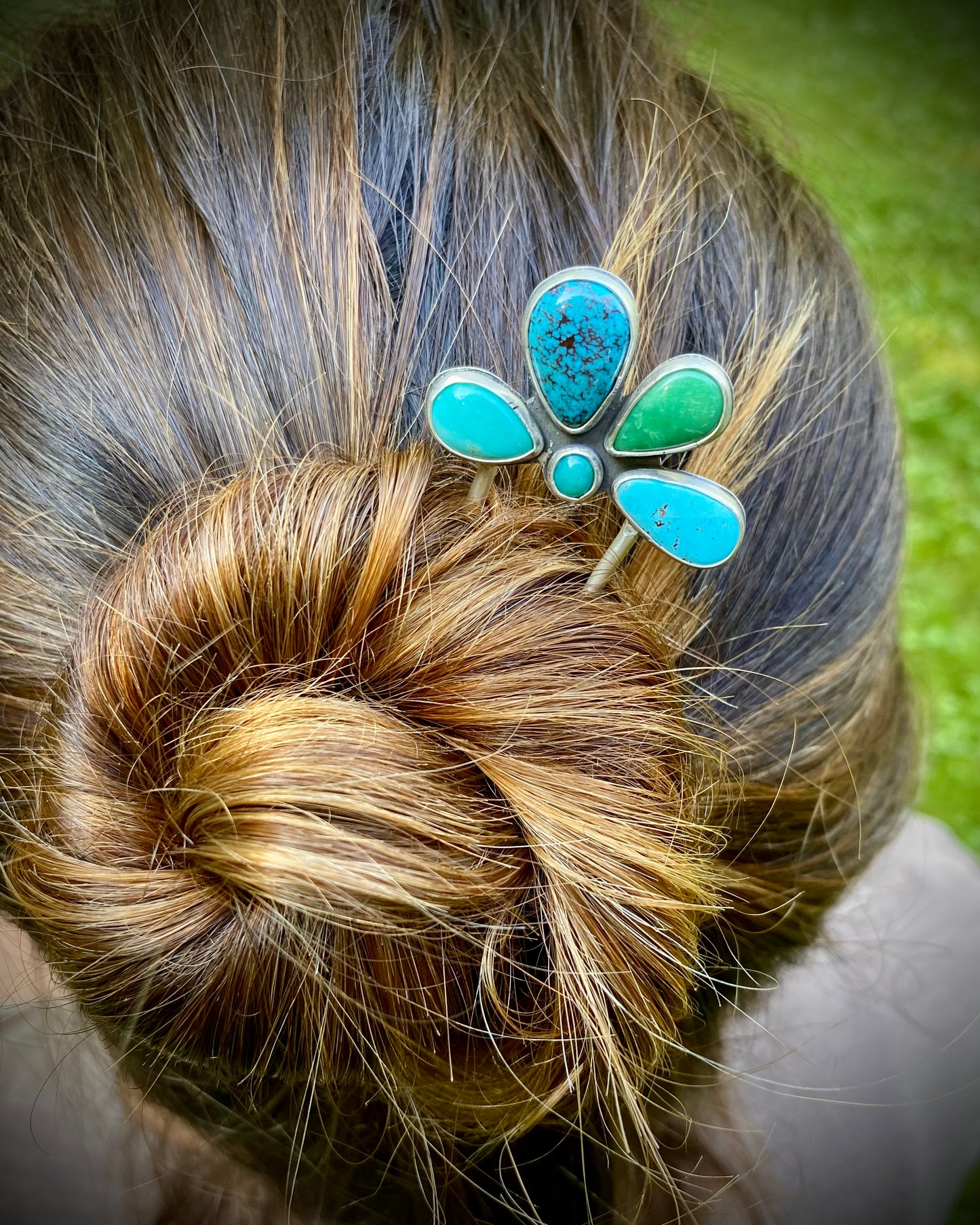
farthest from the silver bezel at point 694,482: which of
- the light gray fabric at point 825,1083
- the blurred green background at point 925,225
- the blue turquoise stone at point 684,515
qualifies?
the blurred green background at point 925,225

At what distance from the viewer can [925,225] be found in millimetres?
3670

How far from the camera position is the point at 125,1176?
1154 mm

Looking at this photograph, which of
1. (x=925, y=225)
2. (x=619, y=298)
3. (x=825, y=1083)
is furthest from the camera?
(x=925, y=225)

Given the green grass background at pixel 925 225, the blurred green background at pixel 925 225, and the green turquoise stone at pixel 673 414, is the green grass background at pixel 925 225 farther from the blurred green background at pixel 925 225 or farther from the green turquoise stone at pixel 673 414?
the green turquoise stone at pixel 673 414

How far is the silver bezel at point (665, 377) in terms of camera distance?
65 cm

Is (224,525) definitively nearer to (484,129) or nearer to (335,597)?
(335,597)

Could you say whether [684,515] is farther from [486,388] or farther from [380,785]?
[380,785]

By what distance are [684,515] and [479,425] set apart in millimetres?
169

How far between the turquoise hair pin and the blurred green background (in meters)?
2.27

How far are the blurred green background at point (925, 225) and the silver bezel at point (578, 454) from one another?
89.6 inches

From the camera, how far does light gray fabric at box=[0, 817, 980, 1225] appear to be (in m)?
1.15

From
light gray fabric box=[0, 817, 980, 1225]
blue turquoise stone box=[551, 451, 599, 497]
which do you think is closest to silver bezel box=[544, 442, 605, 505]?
blue turquoise stone box=[551, 451, 599, 497]

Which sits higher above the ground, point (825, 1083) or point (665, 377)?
point (665, 377)

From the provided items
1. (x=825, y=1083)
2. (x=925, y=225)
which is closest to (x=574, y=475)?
(x=825, y=1083)
